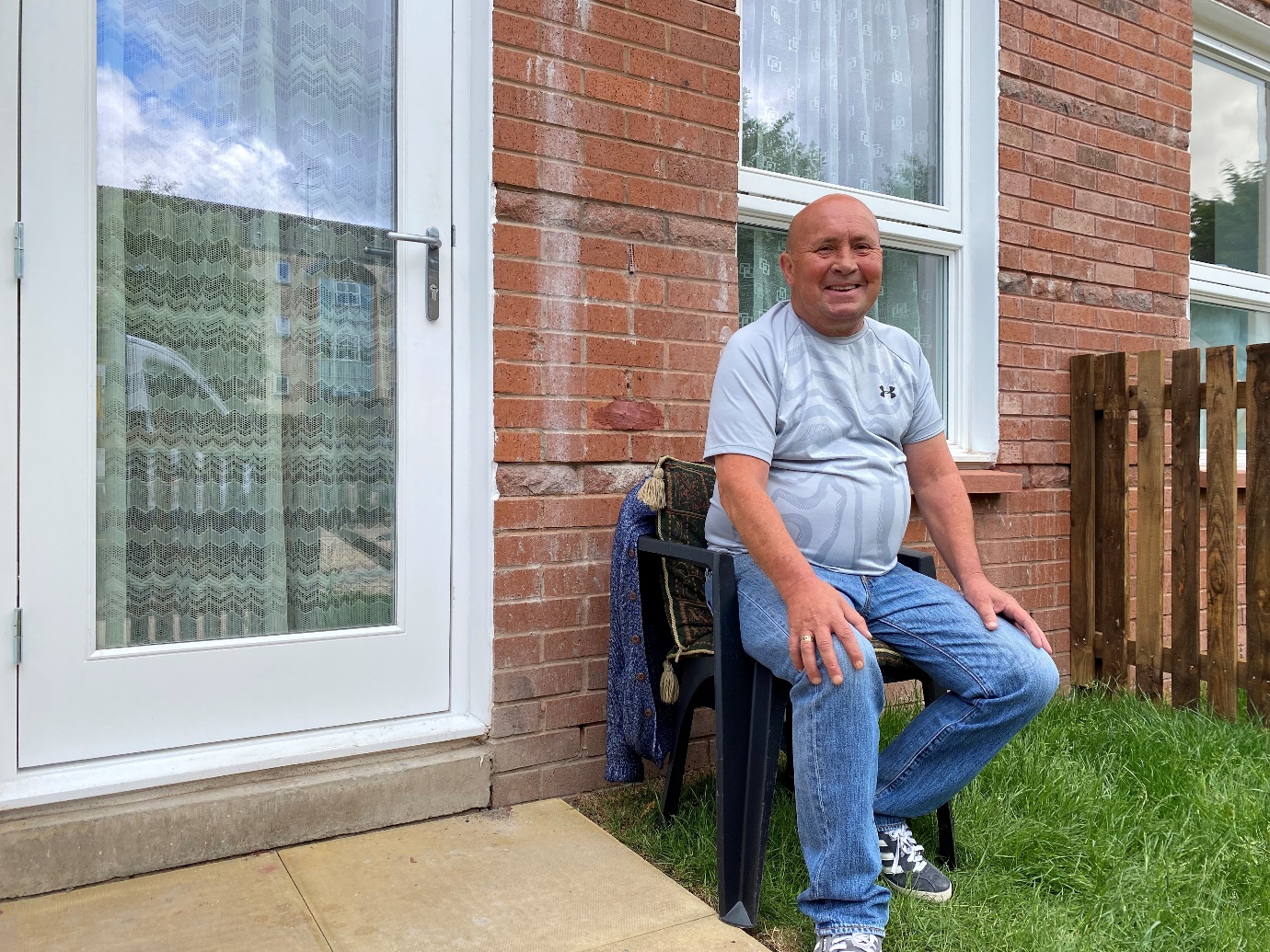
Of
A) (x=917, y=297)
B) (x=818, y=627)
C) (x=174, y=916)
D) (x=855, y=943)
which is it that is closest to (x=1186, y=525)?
(x=917, y=297)

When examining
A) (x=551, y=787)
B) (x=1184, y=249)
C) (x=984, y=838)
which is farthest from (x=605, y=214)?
(x=1184, y=249)

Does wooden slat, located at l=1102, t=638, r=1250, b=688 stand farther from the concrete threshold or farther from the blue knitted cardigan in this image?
the concrete threshold

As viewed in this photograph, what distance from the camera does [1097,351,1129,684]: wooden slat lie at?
148 inches

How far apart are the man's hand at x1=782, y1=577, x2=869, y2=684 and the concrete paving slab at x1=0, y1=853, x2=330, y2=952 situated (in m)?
1.09

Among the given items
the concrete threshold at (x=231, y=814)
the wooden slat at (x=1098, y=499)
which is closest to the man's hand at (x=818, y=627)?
the concrete threshold at (x=231, y=814)

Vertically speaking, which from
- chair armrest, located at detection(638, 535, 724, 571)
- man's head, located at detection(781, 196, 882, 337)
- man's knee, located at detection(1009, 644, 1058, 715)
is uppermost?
man's head, located at detection(781, 196, 882, 337)

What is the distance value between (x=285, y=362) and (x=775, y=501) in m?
1.29

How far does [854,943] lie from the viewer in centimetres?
180

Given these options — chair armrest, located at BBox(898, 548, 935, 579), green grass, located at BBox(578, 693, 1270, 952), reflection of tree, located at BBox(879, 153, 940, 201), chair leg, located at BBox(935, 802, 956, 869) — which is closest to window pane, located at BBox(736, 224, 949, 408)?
reflection of tree, located at BBox(879, 153, 940, 201)

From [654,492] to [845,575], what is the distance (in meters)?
0.53

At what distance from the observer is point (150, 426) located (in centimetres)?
230

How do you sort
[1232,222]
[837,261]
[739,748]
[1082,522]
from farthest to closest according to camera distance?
[1232,222]
[1082,522]
[837,261]
[739,748]

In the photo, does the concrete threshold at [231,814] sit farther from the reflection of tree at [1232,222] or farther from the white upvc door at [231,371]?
the reflection of tree at [1232,222]

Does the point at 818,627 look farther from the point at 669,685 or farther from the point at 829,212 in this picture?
the point at 829,212
